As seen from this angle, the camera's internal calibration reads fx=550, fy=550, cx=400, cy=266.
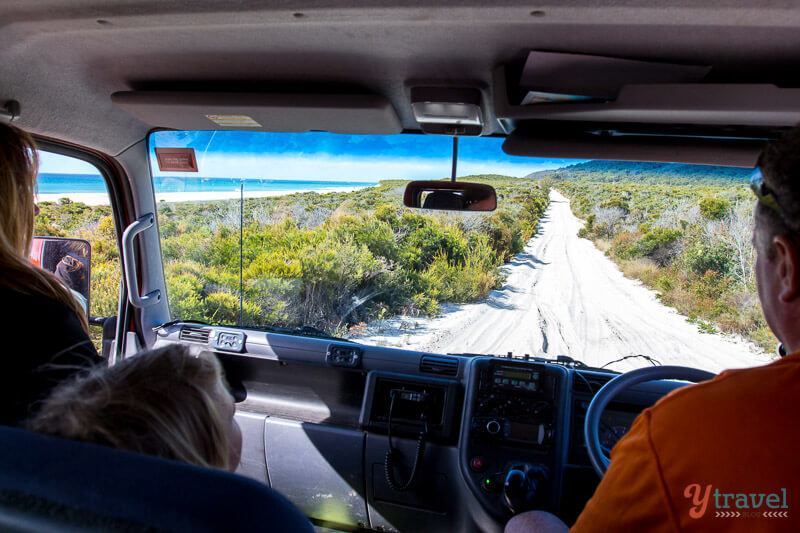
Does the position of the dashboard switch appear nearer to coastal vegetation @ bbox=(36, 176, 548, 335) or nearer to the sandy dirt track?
the sandy dirt track

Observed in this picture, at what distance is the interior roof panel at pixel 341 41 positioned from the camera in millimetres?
2086

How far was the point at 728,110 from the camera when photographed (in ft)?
7.91

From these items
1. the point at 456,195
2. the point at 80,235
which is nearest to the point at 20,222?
the point at 456,195

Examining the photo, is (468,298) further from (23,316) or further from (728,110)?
(23,316)

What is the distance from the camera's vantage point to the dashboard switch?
3145mm

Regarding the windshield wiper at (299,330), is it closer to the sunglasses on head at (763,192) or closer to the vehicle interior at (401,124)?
the vehicle interior at (401,124)

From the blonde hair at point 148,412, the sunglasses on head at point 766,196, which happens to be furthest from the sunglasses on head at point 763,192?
the blonde hair at point 148,412

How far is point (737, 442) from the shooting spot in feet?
3.43

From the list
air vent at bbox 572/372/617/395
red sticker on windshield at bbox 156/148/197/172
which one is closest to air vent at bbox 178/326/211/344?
Result: red sticker on windshield at bbox 156/148/197/172

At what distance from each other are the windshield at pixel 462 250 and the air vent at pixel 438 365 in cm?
17

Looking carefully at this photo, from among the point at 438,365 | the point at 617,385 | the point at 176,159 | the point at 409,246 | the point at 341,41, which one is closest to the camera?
the point at 617,385

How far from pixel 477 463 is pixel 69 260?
10.3 feet

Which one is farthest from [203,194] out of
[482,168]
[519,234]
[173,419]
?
[173,419]

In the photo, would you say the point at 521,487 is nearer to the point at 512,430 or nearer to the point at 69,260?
the point at 512,430
